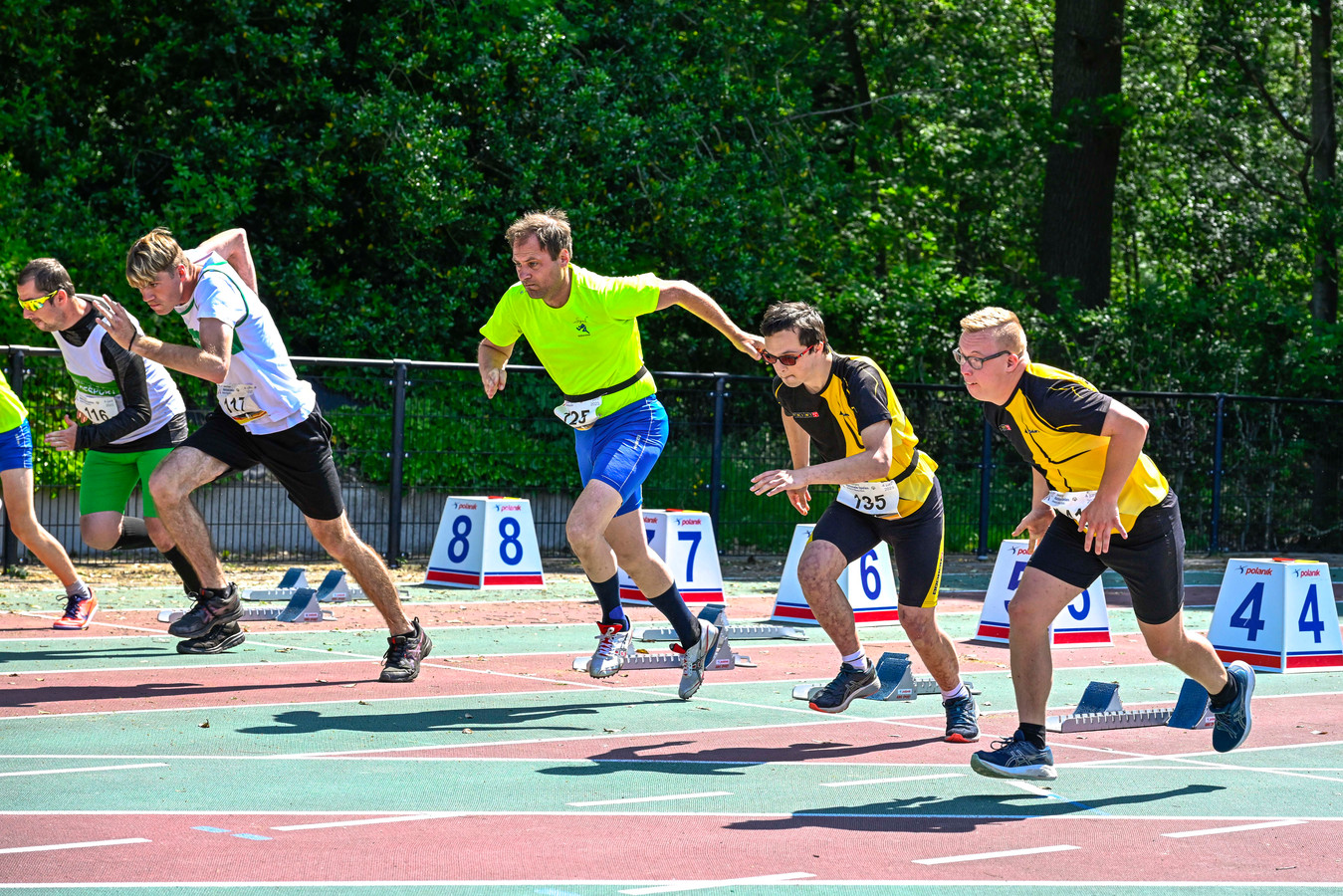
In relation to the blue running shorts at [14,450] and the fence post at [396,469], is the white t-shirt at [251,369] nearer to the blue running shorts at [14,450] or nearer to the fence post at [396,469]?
the blue running shorts at [14,450]

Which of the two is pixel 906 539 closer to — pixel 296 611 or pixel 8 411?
pixel 296 611

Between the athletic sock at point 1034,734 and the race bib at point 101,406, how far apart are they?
5.75 m

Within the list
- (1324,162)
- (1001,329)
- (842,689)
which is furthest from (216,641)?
(1324,162)

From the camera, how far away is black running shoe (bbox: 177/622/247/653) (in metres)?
9.06

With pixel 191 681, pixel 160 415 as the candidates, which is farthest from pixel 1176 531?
pixel 160 415

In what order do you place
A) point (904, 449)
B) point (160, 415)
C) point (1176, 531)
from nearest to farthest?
point (1176, 531) → point (904, 449) → point (160, 415)

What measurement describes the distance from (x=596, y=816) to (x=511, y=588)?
8.42m

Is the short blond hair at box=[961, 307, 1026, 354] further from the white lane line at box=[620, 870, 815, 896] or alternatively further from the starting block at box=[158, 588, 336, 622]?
the starting block at box=[158, 588, 336, 622]

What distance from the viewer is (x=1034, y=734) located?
21.0 ft

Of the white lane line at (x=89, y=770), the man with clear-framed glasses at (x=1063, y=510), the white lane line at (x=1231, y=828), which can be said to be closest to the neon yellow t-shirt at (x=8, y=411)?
the white lane line at (x=89, y=770)

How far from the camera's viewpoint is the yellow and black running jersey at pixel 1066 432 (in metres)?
6.24

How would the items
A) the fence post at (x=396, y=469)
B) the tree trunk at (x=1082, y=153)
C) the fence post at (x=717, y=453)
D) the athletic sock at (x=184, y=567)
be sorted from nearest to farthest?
the athletic sock at (x=184, y=567) → the fence post at (x=396, y=469) → the fence post at (x=717, y=453) → the tree trunk at (x=1082, y=153)

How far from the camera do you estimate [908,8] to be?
28984mm

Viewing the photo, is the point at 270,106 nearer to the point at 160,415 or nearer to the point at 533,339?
the point at 160,415
